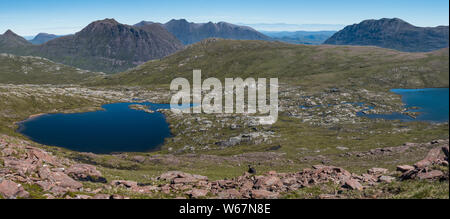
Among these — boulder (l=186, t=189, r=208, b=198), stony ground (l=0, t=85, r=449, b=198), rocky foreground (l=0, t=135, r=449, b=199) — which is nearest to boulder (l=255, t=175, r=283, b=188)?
rocky foreground (l=0, t=135, r=449, b=199)

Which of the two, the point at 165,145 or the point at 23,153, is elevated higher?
the point at 23,153

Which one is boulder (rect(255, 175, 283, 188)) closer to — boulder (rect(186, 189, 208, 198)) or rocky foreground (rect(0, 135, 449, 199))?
rocky foreground (rect(0, 135, 449, 199))

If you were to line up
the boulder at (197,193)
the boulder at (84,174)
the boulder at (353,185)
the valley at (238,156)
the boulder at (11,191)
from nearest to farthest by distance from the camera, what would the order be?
1. the boulder at (11,191)
2. the valley at (238,156)
3. the boulder at (353,185)
4. the boulder at (197,193)
5. the boulder at (84,174)

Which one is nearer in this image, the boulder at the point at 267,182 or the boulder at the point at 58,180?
the boulder at the point at 58,180

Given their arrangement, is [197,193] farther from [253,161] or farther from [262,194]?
[253,161]

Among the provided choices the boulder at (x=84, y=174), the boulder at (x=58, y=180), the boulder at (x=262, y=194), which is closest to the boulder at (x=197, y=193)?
the boulder at (x=262, y=194)

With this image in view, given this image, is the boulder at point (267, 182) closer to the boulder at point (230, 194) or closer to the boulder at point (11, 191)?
the boulder at point (230, 194)
